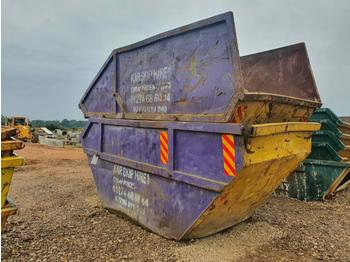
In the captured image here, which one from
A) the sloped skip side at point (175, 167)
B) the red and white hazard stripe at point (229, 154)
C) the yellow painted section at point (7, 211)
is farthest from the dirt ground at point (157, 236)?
the red and white hazard stripe at point (229, 154)

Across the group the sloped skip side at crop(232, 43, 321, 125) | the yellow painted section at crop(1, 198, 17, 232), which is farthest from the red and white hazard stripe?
the yellow painted section at crop(1, 198, 17, 232)

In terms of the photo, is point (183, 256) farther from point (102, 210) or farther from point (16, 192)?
point (16, 192)

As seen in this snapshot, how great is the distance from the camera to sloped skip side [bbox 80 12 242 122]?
265cm

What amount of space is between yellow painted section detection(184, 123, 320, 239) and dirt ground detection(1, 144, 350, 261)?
0.24 meters

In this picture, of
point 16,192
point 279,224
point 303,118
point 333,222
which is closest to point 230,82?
point 303,118

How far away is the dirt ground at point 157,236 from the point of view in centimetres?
299

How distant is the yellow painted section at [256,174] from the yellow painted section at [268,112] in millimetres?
126

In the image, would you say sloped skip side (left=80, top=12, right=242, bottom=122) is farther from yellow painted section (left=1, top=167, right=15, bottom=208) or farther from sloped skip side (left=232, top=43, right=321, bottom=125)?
yellow painted section (left=1, top=167, right=15, bottom=208)

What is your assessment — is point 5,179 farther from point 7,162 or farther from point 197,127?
point 197,127

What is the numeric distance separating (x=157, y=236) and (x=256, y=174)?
4.59 ft

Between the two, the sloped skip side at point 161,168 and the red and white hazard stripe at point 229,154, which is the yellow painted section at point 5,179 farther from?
the red and white hazard stripe at point 229,154

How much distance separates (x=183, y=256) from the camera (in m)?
2.91

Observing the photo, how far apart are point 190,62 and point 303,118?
1523mm

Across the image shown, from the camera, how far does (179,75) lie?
123 inches
